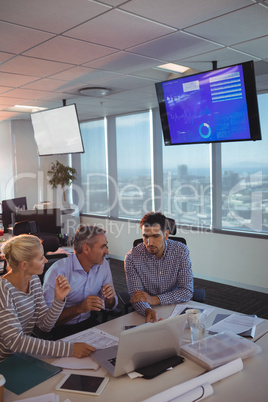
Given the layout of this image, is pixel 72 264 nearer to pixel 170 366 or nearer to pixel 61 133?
pixel 170 366

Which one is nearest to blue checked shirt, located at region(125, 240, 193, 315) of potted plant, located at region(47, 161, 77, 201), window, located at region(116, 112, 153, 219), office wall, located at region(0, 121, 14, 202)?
window, located at region(116, 112, 153, 219)

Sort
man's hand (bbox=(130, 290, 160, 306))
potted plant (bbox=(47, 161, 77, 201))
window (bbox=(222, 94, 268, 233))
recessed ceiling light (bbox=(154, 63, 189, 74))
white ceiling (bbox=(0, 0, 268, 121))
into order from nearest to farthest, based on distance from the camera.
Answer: white ceiling (bbox=(0, 0, 268, 121)), man's hand (bbox=(130, 290, 160, 306)), recessed ceiling light (bbox=(154, 63, 189, 74)), window (bbox=(222, 94, 268, 233)), potted plant (bbox=(47, 161, 77, 201))

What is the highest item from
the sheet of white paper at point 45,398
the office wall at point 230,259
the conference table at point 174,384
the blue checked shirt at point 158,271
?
the blue checked shirt at point 158,271

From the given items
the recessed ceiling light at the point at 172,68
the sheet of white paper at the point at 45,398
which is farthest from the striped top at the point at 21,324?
the recessed ceiling light at the point at 172,68

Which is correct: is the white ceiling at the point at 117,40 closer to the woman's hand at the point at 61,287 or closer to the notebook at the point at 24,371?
the woman's hand at the point at 61,287

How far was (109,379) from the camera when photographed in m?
1.89

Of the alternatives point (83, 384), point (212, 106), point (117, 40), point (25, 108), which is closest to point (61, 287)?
point (83, 384)

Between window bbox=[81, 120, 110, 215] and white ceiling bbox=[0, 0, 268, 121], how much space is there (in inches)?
125

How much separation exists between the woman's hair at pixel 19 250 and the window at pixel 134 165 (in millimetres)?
4967

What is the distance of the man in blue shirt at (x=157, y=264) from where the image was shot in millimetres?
3133

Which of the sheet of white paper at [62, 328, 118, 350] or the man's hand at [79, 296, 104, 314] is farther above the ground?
the man's hand at [79, 296, 104, 314]

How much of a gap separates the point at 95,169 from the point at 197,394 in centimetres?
707

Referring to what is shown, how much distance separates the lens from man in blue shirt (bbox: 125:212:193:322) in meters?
3.13

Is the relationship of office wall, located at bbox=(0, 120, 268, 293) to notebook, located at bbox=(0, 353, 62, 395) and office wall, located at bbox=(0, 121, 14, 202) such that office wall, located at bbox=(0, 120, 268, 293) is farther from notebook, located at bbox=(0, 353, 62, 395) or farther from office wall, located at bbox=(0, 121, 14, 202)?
notebook, located at bbox=(0, 353, 62, 395)
